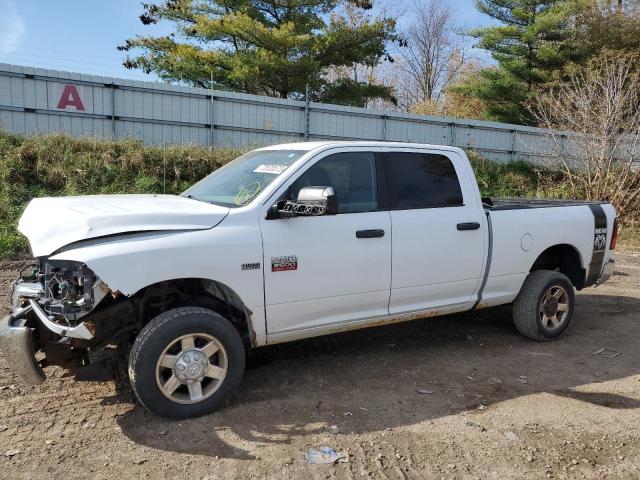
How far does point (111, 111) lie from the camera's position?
1345 cm

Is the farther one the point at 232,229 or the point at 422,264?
the point at 422,264

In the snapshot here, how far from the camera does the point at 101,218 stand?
360cm

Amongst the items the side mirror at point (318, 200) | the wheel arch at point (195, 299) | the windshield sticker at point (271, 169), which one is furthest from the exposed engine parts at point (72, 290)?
the windshield sticker at point (271, 169)

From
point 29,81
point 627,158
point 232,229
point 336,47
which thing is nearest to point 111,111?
point 29,81

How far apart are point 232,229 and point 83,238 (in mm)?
967

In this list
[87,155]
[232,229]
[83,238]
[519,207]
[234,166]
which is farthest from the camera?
[87,155]

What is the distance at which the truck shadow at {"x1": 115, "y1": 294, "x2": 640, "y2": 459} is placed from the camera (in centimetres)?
374

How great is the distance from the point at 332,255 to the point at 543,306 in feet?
9.01

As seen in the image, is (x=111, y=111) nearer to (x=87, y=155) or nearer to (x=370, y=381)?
(x=87, y=155)

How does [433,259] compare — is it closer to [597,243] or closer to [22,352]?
[597,243]

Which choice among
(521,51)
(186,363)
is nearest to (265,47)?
(521,51)

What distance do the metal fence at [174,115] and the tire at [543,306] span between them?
35.0 feet

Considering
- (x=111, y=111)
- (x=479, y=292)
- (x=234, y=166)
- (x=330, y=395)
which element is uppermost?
(x=111, y=111)

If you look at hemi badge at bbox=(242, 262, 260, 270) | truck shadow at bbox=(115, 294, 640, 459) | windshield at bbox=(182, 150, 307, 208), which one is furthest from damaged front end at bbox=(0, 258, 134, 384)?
windshield at bbox=(182, 150, 307, 208)
